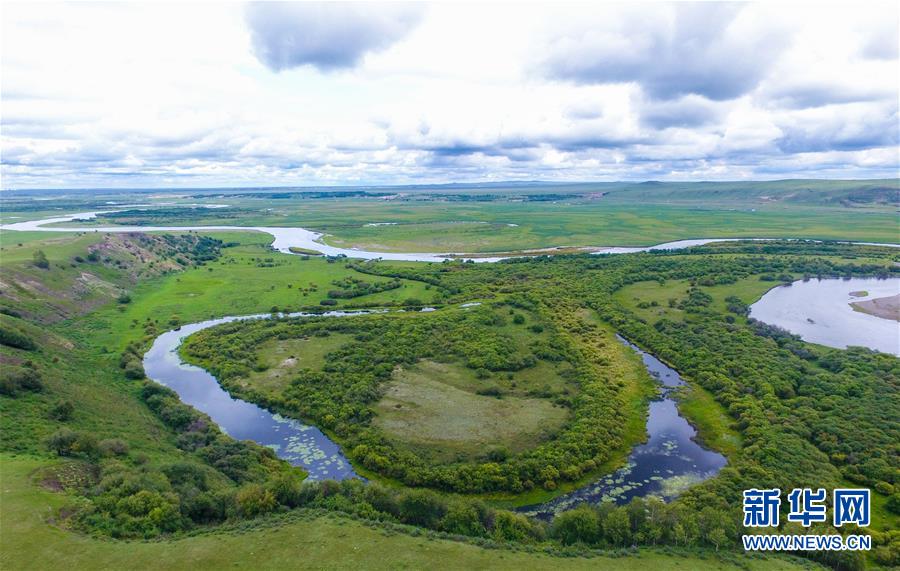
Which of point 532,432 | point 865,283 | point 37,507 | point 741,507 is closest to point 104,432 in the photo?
point 37,507

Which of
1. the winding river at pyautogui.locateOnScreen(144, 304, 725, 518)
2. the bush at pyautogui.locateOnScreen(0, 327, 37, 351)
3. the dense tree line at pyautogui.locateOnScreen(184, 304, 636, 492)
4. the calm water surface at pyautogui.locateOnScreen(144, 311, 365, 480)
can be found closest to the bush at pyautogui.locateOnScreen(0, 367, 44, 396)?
the bush at pyautogui.locateOnScreen(0, 327, 37, 351)

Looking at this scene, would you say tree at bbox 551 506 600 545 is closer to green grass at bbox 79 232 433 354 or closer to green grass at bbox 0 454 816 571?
green grass at bbox 0 454 816 571

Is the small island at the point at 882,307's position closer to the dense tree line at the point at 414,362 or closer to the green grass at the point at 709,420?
the dense tree line at the point at 414,362

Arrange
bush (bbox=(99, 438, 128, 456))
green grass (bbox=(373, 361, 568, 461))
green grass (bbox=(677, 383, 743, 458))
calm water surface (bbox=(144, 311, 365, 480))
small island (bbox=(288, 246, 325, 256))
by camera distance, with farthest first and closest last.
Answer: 1. small island (bbox=(288, 246, 325, 256))
2. green grass (bbox=(677, 383, 743, 458))
3. green grass (bbox=(373, 361, 568, 461))
4. calm water surface (bbox=(144, 311, 365, 480))
5. bush (bbox=(99, 438, 128, 456))

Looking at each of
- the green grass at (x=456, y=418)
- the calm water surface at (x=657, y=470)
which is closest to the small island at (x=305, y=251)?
the green grass at (x=456, y=418)

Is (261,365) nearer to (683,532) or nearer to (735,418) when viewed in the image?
(683,532)
